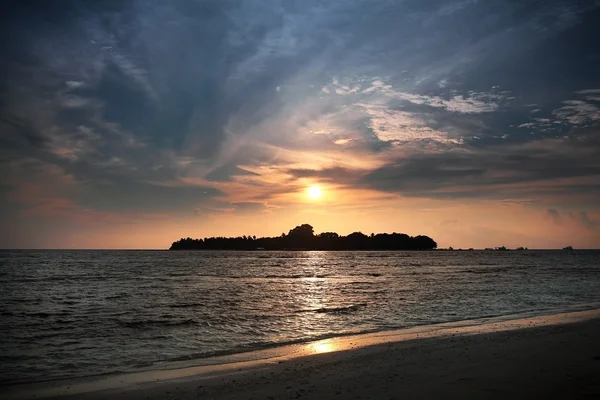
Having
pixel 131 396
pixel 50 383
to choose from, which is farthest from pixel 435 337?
pixel 50 383

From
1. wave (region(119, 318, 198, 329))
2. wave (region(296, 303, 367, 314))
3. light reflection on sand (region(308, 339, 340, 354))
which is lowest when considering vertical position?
wave (region(119, 318, 198, 329))

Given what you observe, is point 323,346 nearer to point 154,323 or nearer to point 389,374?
point 389,374

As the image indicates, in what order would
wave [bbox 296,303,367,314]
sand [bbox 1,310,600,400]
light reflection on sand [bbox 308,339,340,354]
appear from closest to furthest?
sand [bbox 1,310,600,400]
light reflection on sand [bbox 308,339,340,354]
wave [bbox 296,303,367,314]

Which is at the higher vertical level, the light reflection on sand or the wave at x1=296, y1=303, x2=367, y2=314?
the light reflection on sand

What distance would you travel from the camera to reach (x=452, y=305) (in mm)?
32312

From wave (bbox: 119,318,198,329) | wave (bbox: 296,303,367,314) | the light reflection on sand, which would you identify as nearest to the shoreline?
the light reflection on sand

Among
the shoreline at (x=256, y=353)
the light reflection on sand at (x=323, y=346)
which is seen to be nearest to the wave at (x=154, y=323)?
the shoreline at (x=256, y=353)

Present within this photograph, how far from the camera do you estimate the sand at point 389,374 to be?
9922 millimetres

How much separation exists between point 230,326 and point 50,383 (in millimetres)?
11707

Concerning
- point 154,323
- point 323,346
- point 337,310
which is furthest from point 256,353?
point 337,310

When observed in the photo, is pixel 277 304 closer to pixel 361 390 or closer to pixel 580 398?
pixel 361 390

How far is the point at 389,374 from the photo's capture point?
38.2 ft

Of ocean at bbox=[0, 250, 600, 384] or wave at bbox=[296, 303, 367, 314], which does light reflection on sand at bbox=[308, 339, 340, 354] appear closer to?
ocean at bbox=[0, 250, 600, 384]

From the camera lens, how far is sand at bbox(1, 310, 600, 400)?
391 inches
